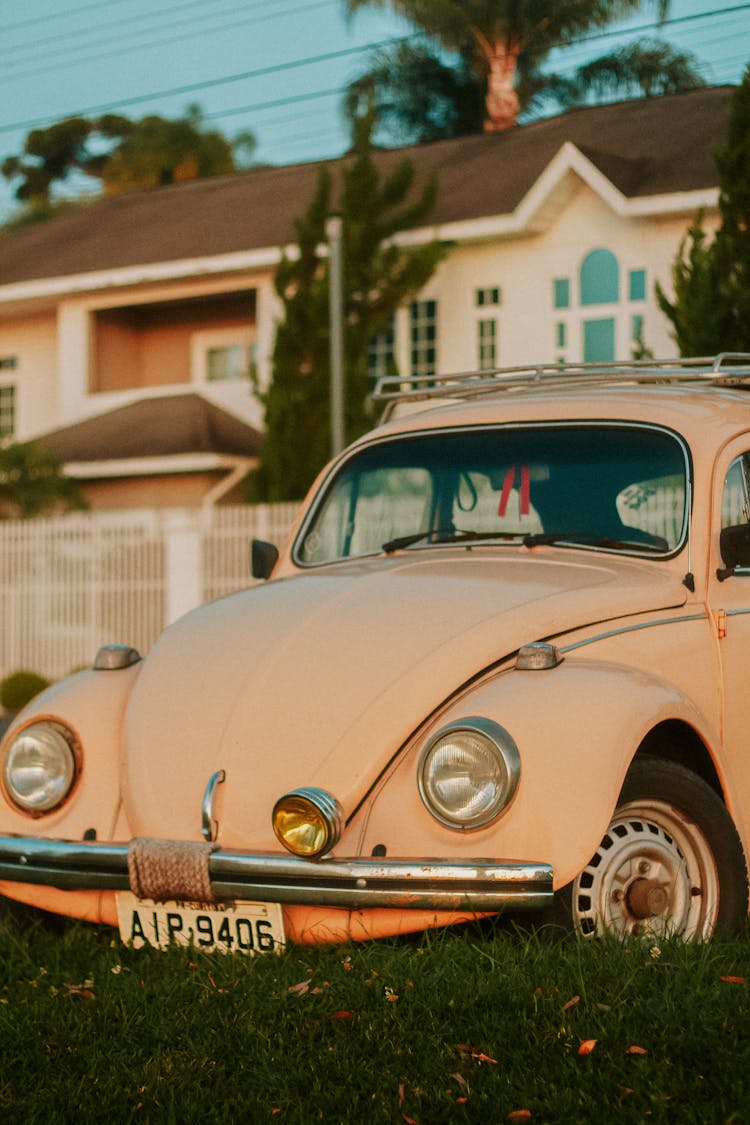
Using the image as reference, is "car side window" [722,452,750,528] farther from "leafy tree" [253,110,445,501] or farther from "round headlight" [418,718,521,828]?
"leafy tree" [253,110,445,501]

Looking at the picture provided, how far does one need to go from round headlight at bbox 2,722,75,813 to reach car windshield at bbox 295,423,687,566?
1550 mm

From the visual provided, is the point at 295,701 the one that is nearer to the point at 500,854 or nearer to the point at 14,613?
the point at 500,854

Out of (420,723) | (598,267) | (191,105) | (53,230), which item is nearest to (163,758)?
(420,723)

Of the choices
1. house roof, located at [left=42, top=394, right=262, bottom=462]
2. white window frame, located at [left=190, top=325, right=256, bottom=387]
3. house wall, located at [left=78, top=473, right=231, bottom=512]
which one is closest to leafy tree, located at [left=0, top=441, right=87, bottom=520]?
house roof, located at [left=42, top=394, right=262, bottom=462]

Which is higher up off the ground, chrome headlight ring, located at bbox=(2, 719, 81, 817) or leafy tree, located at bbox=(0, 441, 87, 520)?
leafy tree, located at bbox=(0, 441, 87, 520)

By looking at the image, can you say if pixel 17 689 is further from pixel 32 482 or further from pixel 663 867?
pixel 663 867

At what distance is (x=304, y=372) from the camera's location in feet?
70.5

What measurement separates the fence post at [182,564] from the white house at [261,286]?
4.03 m

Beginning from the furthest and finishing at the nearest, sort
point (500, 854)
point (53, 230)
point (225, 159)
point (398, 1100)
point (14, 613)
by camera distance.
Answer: point (225, 159)
point (53, 230)
point (14, 613)
point (500, 854)
point (398, 1100)

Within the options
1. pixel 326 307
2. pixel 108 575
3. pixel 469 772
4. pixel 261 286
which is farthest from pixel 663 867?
pixel 261 286

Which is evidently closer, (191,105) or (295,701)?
(295,701)

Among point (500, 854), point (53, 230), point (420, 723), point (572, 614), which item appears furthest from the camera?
point (53, 230)

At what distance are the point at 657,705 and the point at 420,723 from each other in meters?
0.71

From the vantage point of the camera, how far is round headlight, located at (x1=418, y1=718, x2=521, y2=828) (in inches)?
177
